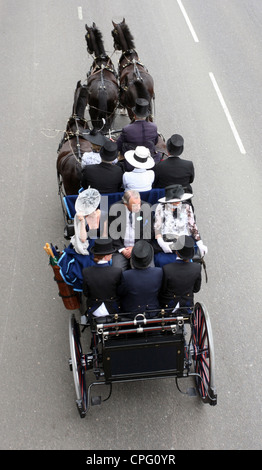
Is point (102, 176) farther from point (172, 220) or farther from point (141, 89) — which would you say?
point (141, 89)

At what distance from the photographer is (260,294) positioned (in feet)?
19.2

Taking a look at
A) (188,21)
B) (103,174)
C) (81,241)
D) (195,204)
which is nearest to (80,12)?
(188,21)

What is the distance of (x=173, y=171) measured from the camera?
563 cm

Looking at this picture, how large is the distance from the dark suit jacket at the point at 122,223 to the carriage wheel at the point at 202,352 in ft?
3.34

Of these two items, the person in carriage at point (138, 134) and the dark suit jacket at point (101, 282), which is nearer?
the dark suit jacket at point (101, 282)

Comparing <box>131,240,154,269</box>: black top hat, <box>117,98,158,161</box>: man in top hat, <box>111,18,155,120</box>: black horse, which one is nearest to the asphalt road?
<box>111,18,155,120</box>: black horse

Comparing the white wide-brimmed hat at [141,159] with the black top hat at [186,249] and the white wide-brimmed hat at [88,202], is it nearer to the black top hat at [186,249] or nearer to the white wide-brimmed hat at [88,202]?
the white wide-brimmed hat at [88,202]

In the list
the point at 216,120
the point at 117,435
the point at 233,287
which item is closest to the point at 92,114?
the point at 216,120

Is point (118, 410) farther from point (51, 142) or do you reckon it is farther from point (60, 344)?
point (51, 142)

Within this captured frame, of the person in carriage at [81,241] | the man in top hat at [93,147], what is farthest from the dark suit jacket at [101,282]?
the man in top hat at [93,147]

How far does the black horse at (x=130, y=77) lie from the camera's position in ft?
23.2

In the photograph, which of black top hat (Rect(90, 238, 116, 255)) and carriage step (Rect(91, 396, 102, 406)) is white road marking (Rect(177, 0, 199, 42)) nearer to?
black top hat (Rect(90, 238, 116, 255))

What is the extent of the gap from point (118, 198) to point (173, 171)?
78cm

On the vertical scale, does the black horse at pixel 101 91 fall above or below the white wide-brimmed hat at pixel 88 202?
above
